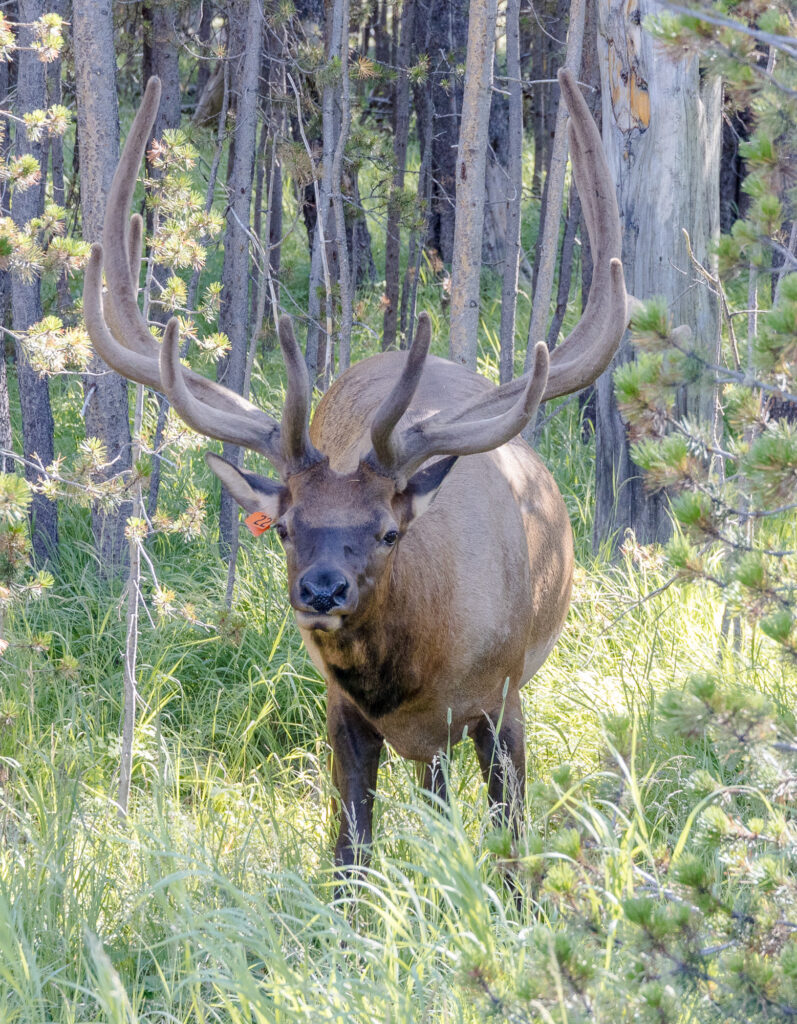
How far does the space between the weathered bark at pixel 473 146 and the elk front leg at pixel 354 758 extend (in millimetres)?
2371

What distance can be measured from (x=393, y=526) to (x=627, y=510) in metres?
2.52

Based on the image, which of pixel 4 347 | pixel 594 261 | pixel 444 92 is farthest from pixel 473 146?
pixel 444 92

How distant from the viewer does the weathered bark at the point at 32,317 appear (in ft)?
20.5

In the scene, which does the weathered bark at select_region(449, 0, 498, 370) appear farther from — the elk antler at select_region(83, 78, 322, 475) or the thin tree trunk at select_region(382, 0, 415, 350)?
the thin tree trunk at select_region(382, 0, 415, 350)

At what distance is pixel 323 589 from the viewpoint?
11.4 ft

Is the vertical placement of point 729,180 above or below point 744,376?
above

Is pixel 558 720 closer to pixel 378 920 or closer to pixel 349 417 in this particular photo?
pixel 349 417

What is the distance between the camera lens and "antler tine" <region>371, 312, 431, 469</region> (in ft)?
11.8

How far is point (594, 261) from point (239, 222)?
2847 mm

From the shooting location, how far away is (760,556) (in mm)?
2242

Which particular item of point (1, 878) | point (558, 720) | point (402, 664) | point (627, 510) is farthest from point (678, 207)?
point (1, 878)

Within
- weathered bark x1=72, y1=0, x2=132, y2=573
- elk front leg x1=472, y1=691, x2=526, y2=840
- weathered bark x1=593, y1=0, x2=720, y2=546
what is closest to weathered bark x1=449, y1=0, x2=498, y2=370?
weathered bark x1=593, y1=0, x2=720, y2=546

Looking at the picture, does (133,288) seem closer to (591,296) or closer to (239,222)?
(591,296)

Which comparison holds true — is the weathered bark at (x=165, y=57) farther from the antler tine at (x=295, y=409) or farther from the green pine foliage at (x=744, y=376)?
the green pine foliage at (x=744, y=376)
